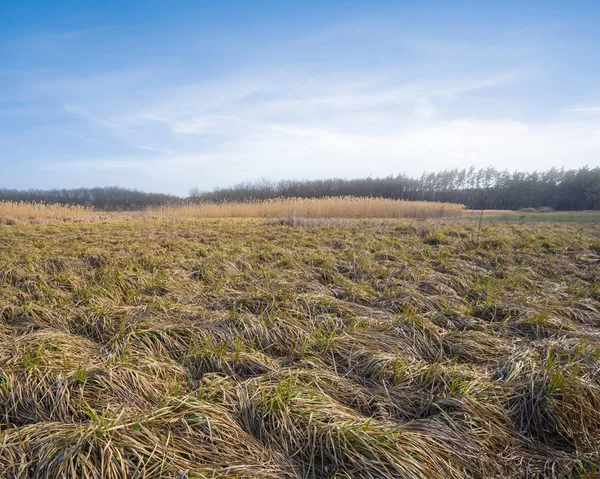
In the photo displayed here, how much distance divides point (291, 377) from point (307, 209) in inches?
529

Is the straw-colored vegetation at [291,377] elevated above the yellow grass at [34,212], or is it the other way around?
the yellow grass at [34,212]

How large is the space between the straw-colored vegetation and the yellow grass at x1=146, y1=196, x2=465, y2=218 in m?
11.4

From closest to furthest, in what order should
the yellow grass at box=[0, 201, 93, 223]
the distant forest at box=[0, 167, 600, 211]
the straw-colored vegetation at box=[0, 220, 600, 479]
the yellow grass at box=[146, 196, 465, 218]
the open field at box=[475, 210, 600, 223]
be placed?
1. the straw-colored vegetation at box=[0, 220, 600, 479]
2. the yellow grass at box=[0, 201, 93, 223]
3. the yellow grass at box=[146, 196, 465, 218]
4. the open field at box=[475, 210, 600, 223]
5. the distant forest at box=[0, 167, 600, 211]

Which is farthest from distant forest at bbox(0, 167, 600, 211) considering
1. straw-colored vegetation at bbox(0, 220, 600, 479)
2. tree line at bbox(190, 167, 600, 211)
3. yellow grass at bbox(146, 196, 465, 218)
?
straw-colored vegetation at bbox(0, 220, 600, 479)

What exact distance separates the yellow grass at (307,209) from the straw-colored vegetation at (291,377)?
11400 millimetres

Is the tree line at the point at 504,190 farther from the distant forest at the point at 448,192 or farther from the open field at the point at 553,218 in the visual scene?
the open field at the point at 553,218

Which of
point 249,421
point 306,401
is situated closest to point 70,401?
point 249,421

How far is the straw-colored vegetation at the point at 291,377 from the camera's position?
1350 millimetres

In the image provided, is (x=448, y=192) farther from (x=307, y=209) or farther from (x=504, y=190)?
(x=307, y=209)

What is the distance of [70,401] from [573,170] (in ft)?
219

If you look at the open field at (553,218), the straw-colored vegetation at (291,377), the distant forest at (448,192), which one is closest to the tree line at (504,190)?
the distant forest at (448,192)

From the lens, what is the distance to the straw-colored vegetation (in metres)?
1.35

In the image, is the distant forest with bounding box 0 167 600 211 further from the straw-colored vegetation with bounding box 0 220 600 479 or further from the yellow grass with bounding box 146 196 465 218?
the straw-colored vegetation with bounding box 0 220 600 479

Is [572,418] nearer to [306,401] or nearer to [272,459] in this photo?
[306,401]
